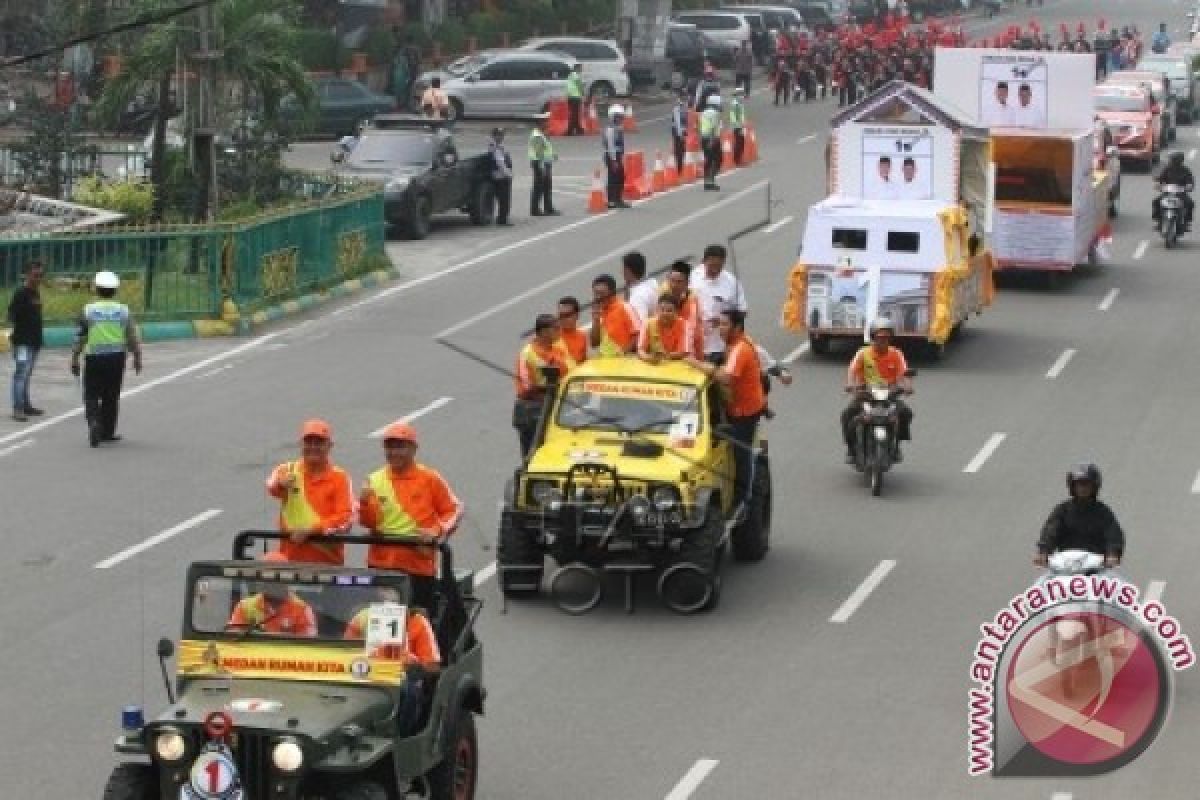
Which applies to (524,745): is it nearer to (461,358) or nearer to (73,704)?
(73,704)

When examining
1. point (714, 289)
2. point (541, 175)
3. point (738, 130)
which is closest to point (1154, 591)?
point (714, 289)

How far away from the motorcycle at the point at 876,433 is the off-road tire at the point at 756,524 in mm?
2878

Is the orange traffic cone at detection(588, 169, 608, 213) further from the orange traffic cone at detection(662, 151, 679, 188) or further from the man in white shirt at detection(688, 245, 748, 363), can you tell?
the man in white shirt at detection(688, 245, 748, 363)

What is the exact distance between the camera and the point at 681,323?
2308 centimetres

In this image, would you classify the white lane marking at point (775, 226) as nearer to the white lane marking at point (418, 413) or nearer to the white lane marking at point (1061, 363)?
the white lane marking at point (1061, 363)

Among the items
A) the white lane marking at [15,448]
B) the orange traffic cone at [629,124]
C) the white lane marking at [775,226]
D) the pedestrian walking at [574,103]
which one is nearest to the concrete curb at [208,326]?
the white lane marking at [15,448]

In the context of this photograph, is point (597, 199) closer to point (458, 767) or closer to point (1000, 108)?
point (1000, 108)

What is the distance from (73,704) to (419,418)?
11.4 meters

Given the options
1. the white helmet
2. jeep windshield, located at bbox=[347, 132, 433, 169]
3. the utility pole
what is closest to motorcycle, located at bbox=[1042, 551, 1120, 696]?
the white helmet

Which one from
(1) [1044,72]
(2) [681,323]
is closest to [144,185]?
(1) [1044,72]

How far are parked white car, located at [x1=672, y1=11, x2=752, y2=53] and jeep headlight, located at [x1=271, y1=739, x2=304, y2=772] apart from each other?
70.2 m

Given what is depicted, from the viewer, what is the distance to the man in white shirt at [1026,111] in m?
41.0

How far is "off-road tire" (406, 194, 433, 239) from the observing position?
44062mm

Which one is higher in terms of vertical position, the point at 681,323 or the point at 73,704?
the point at 681,323
